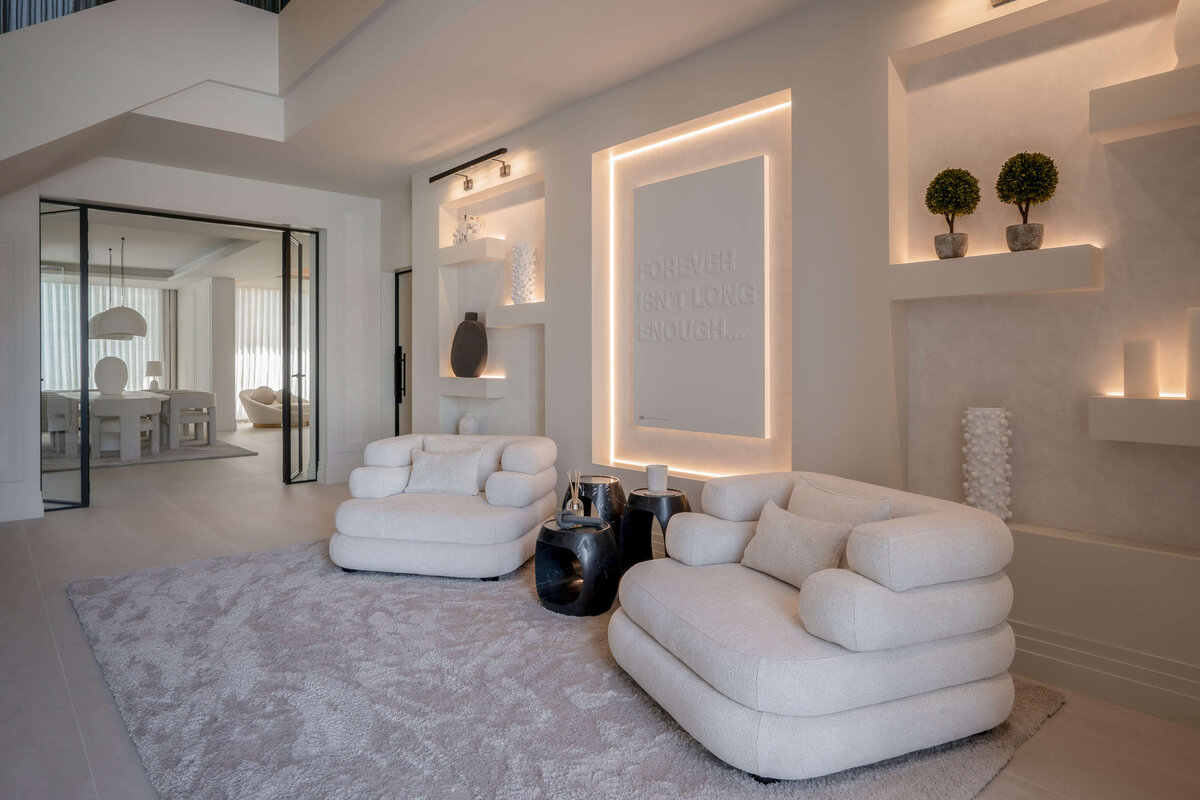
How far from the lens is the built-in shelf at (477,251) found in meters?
5.63

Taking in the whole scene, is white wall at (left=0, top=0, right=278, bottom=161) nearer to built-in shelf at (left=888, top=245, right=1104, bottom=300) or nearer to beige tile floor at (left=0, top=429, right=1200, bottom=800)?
beige tile floor at (left=0, top=429, right=1200, bottom=800)

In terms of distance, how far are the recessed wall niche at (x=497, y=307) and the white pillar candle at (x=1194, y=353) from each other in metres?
3.66

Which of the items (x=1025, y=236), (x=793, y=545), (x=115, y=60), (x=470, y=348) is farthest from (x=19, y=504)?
(x=1025, y=236)

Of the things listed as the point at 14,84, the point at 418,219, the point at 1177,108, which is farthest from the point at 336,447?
the point at 1177,108

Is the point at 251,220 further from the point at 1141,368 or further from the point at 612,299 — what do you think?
the point at 1141,368

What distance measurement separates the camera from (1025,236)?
2750 millimetres

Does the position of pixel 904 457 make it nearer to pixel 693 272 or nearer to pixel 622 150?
pixel 693 272

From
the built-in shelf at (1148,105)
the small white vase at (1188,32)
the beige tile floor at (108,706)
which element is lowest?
the beige tile floor at (108,706)

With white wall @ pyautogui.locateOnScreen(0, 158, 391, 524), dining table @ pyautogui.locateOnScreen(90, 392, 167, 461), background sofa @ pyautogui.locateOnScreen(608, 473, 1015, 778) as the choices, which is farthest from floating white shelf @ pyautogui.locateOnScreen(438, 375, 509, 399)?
dining table @ pyautogui.locateOnScreen(90, 392, 167, 461)

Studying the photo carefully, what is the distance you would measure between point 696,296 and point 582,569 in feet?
5.88

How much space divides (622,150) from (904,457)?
2714 mm

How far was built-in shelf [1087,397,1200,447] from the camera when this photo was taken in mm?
2322

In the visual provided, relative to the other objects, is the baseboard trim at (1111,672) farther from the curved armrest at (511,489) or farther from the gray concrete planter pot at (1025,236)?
the curved armrest at (511,489)

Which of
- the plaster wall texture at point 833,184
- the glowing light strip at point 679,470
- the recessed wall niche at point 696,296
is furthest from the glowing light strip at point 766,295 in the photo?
the glowing light strip at point 679,470
